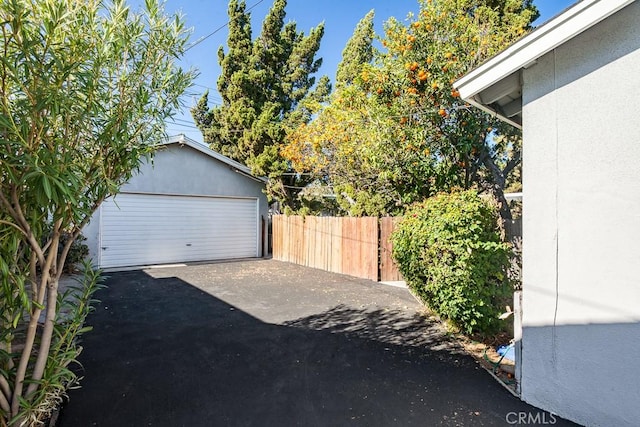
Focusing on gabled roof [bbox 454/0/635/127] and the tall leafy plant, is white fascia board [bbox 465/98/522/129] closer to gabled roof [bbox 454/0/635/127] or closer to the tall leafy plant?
gabled roof [bbox 454/0/635/127]

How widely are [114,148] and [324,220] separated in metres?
8.40

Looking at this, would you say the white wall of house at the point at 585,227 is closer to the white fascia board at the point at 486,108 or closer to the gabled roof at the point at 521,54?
the gabled roof at the point at 521,54

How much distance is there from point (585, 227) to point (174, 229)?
11465mm

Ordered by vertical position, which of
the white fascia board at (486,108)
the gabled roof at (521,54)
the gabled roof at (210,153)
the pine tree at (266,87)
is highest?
the pine tree at (266,87)

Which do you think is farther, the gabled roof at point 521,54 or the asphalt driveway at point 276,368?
the asphalt driveway at point 276,368

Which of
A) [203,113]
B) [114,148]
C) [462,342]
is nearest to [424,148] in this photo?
[462,342]

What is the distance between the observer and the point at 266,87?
15.2 m

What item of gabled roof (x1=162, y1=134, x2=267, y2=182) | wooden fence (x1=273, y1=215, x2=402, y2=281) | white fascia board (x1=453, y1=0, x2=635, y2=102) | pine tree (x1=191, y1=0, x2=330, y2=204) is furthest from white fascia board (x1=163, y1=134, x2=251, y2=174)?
white fascia board (x1=453, y1=0, x2=635, y2=102)

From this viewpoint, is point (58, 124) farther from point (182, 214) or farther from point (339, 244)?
point (182, 214)

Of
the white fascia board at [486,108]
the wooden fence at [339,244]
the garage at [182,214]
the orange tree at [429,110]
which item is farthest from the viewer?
the garage at [182,214]

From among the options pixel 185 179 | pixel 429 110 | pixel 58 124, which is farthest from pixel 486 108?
pixel 185 179

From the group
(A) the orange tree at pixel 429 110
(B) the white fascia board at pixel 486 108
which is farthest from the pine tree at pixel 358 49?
(B) the white fascia board at pixel 486 108

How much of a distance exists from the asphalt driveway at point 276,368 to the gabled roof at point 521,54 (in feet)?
10.4

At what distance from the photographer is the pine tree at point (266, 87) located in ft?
41.8
